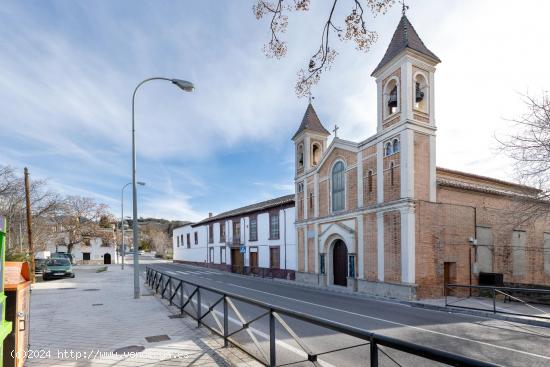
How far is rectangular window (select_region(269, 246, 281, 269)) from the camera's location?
26344 mm

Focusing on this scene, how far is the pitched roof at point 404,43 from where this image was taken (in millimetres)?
15692

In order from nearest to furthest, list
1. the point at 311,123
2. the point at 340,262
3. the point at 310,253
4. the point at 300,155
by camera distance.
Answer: the point at 340,262
the point at 310,253
the point at 311,123
the point at 300,155

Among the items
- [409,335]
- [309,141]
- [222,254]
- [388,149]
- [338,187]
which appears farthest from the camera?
[222,254]

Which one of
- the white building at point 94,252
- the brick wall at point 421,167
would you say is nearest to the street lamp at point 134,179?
the brick wall at point 421,167

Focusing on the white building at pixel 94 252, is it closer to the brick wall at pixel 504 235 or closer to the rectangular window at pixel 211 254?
the rectangular window at pixel 211 254

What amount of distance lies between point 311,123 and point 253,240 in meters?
12.4

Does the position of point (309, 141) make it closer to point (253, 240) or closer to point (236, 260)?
point (253, 240)

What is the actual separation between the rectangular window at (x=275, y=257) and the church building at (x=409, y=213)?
5.75 metres

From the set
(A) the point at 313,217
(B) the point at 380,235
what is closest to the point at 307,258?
(A) the point at 313,217

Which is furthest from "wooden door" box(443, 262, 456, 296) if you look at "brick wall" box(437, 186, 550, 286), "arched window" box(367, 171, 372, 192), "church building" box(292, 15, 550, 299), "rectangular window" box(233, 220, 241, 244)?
"rectangular window" box(233, 220, 241, 244)

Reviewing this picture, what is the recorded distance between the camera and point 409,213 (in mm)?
14562

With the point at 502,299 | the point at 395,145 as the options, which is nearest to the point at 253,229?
the point at 395,145

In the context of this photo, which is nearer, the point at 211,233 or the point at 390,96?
the point at 390,96

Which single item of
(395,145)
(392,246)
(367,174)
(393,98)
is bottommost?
(392,246)
